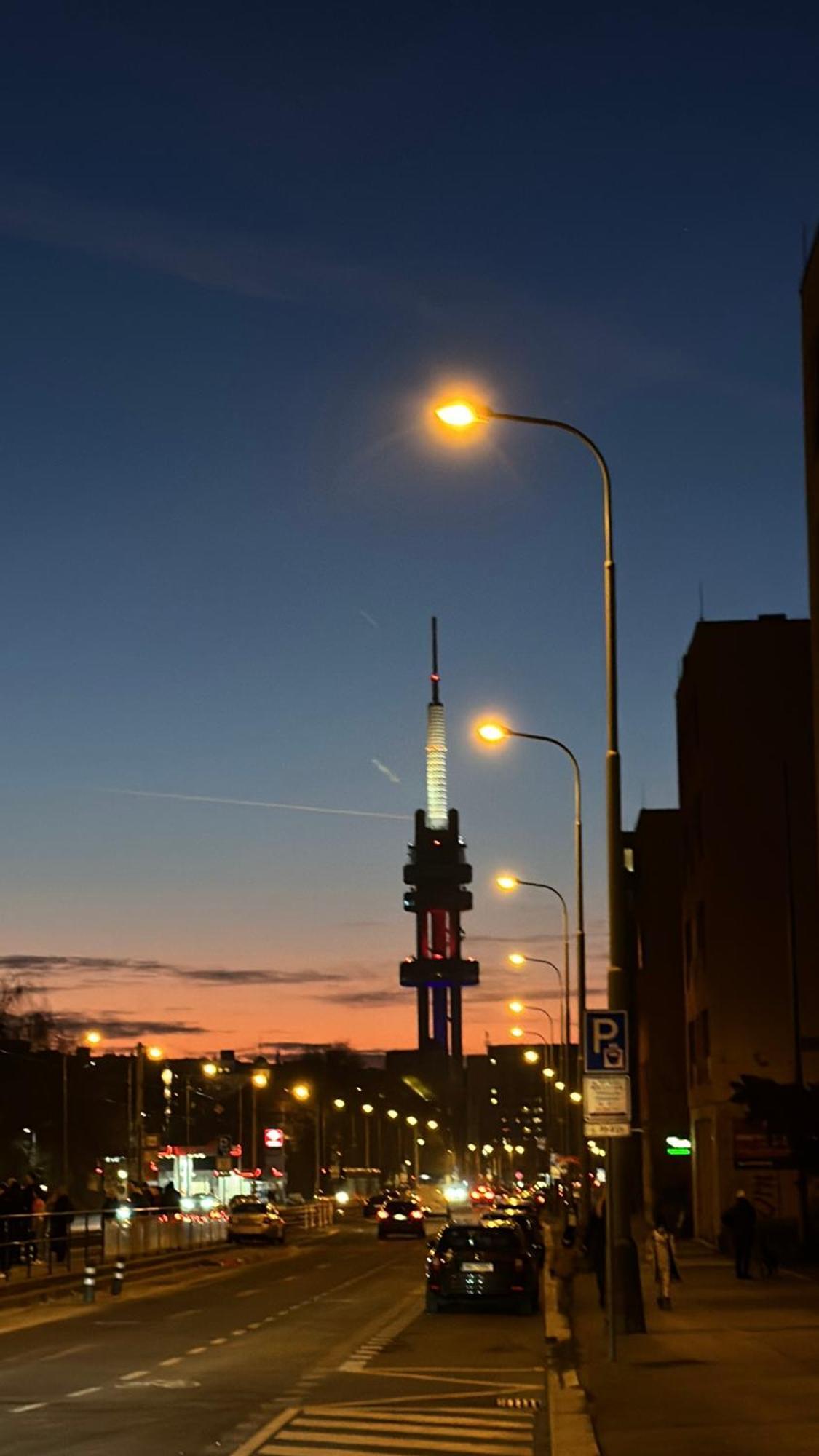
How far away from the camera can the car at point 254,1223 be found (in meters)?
63.8

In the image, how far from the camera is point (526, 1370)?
21.8 metres

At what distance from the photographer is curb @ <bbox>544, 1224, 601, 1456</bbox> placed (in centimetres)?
1404

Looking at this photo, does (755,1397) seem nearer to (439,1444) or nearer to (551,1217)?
(439,1444)

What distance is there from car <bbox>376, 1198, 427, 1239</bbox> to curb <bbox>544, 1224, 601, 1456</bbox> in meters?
43.7

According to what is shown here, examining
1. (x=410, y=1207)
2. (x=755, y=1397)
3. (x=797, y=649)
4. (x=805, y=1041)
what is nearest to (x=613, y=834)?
(x=755, y=1397)

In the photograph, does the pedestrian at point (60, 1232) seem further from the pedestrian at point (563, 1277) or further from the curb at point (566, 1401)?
the curb at point (566, 1401)

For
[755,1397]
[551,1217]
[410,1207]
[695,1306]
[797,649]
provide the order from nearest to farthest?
[755,1397] < [695,1306] < [797,649] < [410,1207] < [551,1217]

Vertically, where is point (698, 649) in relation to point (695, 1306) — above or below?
above

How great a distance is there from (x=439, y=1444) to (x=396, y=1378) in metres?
5.56

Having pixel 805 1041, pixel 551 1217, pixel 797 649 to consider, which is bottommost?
pixel 551 1217

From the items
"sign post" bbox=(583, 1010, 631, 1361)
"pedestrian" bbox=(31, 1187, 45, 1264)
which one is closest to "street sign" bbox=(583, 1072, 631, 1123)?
"sign post" bbox=(583, 1010, 631, 1361)

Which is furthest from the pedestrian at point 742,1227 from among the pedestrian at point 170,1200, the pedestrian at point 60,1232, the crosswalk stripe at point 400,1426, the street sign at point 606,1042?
the pedestrian at point 170,1200

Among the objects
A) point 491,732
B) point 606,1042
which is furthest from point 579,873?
point 606,1042

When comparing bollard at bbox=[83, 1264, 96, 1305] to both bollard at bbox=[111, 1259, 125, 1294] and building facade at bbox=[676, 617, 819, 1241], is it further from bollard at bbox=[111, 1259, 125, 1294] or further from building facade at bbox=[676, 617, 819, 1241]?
building facade at bbox=[676, 617, 819, 1241]
